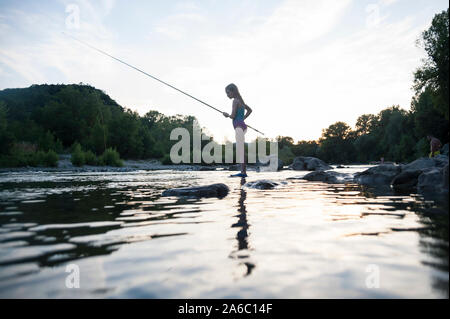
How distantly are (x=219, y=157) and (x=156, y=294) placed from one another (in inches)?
2283

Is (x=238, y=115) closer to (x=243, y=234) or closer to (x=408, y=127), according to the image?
(x=243, y=234)

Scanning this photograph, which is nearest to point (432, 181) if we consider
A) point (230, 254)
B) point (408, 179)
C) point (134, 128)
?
point (408, 179)

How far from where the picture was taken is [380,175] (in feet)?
29.0

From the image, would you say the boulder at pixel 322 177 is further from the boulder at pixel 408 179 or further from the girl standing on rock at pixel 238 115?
the boulder at pixel 408 179

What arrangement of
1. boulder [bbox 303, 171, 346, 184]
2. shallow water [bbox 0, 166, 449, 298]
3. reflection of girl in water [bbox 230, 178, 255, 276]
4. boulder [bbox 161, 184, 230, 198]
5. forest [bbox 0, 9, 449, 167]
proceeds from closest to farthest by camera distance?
shallow water [bbox 0, 166, 449, 298]
reflection of girl in water [bbox 230, 178, 255, 276]
boulder [bbox 161, 184, 230, 198]
boulder [bbox 303, 171, 346, 184]
forest [bbox 0, 9, 449, 167]

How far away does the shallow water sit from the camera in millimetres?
1495

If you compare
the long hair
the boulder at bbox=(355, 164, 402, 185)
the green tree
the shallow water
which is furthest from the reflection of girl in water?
the green tree

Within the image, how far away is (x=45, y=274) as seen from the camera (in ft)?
5.60

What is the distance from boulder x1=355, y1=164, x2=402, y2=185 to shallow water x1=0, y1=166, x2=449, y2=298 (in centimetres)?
528

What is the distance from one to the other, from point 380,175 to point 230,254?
26.6ft

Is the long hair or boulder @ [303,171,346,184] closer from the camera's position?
the long hair

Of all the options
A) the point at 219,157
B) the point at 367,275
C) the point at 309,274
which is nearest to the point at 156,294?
the point at 309,274

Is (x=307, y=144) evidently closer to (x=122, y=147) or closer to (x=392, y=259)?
(x=122, y=147)

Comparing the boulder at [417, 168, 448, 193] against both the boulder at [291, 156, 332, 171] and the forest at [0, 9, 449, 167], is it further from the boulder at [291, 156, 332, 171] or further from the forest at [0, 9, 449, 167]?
the boulder at [291, 156, 332, 171]
